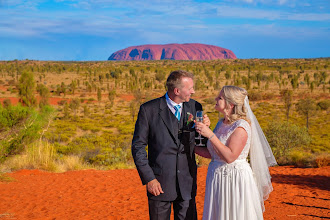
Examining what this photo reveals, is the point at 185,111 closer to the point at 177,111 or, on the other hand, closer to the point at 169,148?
the point at 177,111

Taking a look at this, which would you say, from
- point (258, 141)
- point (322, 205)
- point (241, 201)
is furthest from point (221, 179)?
point (322, 205)

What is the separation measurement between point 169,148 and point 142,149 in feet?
0.73

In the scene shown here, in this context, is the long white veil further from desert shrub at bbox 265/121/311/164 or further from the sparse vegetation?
desert shrub at bbox 265/121/311/164

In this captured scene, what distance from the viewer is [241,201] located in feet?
9.66

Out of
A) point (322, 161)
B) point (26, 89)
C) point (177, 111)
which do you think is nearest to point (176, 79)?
point (177, 111)

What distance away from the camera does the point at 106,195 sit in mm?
7516

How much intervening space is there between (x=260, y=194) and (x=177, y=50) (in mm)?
196025

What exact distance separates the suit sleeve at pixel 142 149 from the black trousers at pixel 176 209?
237 mm

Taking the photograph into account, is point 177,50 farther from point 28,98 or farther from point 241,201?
point 241,201

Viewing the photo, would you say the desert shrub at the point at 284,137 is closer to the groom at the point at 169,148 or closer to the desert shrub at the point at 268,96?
the groom at the point at 169,148

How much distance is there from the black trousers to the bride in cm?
14

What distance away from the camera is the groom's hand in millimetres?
2863

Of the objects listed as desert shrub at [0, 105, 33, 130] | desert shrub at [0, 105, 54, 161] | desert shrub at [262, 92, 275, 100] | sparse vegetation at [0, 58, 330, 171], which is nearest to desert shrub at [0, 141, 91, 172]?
sparse vegetation at [0, 58, 330, 171]

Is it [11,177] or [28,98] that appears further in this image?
[28,98]
